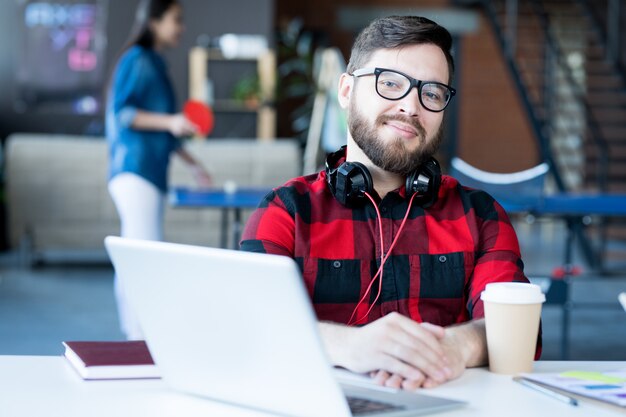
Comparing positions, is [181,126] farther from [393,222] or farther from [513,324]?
[513,324]

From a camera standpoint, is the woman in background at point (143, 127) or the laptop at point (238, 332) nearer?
the laptop at point (238, 332)

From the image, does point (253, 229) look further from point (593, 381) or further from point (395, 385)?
point (593, 381)

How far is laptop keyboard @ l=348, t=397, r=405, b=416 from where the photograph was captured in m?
1.12

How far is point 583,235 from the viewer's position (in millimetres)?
7543

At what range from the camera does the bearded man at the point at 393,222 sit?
5.57 ft

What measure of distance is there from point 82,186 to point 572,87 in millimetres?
4689

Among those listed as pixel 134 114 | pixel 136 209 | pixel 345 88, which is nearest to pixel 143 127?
pixel 134 114

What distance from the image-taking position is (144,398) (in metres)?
1.23

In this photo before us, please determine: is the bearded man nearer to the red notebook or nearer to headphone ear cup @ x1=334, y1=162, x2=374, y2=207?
headphone ear cup @ x1=334, y1=162, x2=374, y2=207

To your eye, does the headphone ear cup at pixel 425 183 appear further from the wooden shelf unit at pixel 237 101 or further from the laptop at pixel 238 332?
the wooden shelf unit at pixel 237 101

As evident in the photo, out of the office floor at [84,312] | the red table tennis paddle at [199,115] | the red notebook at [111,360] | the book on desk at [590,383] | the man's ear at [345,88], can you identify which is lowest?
the office floor at [84,312]

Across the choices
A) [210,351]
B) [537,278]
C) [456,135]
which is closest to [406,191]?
[210,351]

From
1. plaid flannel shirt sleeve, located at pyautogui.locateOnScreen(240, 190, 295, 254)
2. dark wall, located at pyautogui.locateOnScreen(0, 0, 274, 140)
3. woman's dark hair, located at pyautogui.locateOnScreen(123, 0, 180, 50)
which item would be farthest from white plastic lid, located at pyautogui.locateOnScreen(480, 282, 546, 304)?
dark wall, located at pyautogui.locateOnScreen(0, 0, 274, 140)

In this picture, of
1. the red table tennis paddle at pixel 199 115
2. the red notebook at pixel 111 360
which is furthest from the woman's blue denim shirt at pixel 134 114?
the red notebook at pixel 111 360
